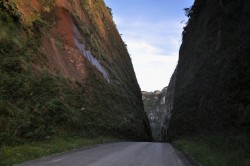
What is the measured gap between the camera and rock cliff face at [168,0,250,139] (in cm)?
1844

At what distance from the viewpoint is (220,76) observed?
2350 cm

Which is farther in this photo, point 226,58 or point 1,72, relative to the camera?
point 226,58

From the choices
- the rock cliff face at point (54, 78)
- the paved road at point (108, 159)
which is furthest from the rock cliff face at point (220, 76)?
the rock cliff face at point (54, 78)

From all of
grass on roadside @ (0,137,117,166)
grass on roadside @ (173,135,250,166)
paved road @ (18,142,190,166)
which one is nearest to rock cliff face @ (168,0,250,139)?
grass on roadside @ (173,135,250,166)

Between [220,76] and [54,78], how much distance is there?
12.1m

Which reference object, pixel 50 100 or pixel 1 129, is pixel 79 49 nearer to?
pixel 50 100

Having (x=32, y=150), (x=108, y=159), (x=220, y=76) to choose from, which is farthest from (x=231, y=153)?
(x=220, y=76)

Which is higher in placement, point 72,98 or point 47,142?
point 72,98

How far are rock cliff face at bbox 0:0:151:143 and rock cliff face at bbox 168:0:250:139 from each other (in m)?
8.45

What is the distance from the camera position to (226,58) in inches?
930

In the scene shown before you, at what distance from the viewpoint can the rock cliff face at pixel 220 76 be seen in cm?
1844

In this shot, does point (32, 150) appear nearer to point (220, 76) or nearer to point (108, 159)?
point (108, 159)

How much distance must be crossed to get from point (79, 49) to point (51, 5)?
5.04 m

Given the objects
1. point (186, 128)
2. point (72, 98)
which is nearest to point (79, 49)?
point (72, 98)
